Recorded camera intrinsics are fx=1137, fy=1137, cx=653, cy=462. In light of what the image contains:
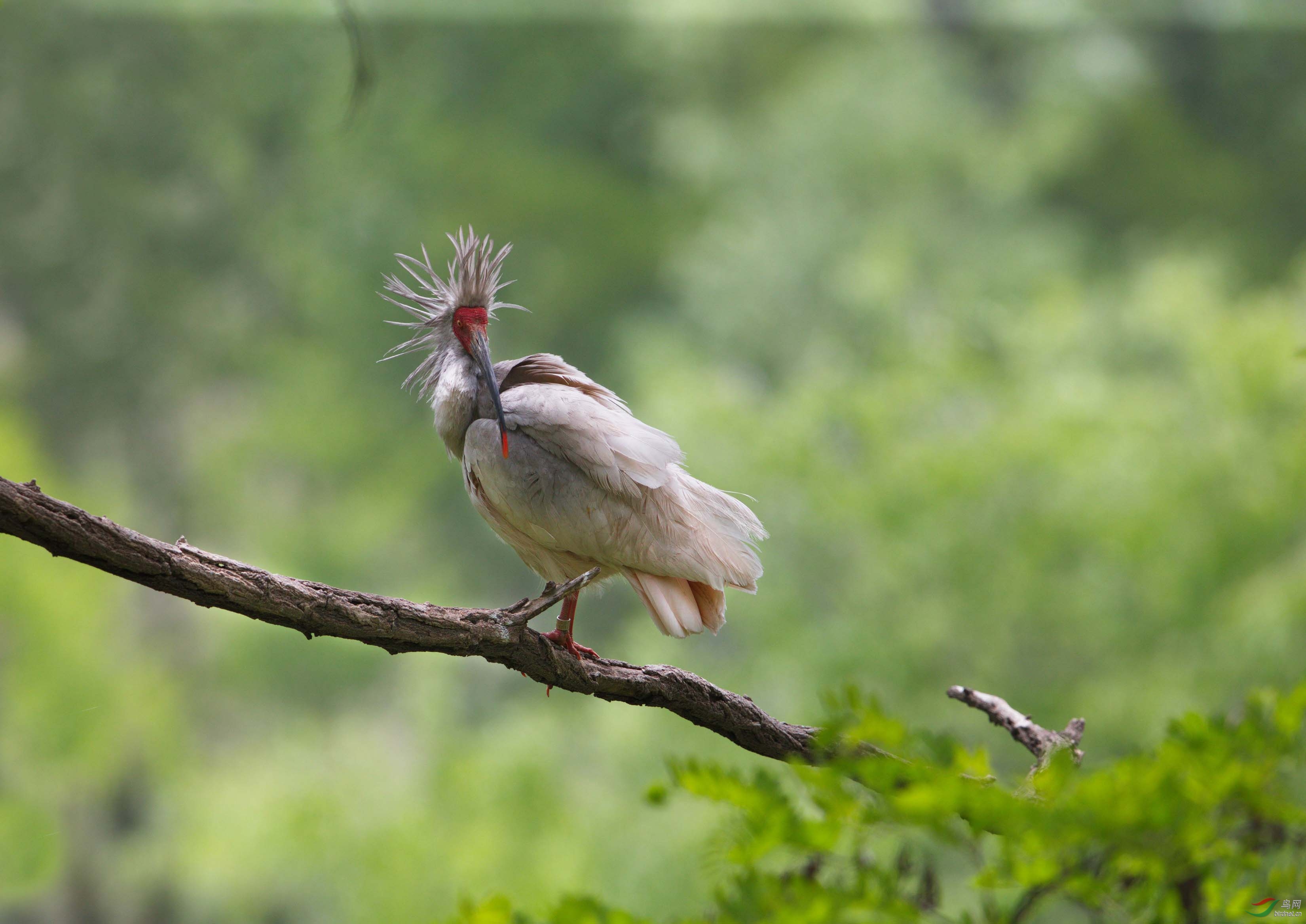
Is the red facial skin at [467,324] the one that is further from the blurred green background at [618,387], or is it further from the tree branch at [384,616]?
the blurred green background at [618,387]

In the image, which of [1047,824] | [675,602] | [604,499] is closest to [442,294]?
[604,499]

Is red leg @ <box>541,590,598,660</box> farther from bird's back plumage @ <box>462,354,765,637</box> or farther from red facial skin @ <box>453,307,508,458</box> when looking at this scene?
red facial skin @ <box>453,307,508,458</box>

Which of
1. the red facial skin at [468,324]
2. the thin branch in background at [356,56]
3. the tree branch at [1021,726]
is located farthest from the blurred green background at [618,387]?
the thin branch in background at [356,56]

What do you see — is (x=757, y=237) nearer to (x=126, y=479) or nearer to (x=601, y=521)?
(x=126, y=479)

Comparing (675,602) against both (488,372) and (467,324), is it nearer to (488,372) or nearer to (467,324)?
(488,372)

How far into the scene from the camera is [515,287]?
15.6m

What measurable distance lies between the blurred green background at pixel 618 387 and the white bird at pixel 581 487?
25.7 feet

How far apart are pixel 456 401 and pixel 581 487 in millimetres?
471

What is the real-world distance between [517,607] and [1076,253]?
1668cm

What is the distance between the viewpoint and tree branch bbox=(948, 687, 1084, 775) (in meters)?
2.75

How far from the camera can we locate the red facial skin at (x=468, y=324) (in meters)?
3.37

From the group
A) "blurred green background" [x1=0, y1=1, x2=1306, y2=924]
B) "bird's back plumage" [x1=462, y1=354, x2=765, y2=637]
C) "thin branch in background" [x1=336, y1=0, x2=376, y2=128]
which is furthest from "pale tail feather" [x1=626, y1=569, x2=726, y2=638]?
"blurred green background" [x1=0, y1=1, x2=1306, y2=924]

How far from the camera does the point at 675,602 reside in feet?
10.3

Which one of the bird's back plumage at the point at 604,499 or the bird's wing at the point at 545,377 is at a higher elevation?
the bird's wing at the point at 545,377
